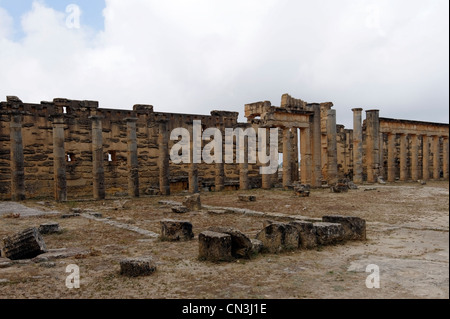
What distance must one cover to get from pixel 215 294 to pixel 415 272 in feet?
9.83

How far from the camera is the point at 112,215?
46.2 feet

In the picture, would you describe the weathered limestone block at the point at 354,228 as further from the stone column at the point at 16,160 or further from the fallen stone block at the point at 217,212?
the stone column at the point at 16,160

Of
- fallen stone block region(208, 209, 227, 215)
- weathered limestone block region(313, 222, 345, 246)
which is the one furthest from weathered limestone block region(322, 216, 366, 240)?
fallen stone block region(208, 209, 227, 215)

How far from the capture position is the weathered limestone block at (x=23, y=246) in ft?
25.3

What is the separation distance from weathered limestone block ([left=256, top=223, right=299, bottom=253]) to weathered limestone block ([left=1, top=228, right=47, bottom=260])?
423 cm

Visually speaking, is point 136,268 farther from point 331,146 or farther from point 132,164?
point 331,146

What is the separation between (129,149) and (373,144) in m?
19.2

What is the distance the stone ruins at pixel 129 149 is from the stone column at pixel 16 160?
0.14 ft

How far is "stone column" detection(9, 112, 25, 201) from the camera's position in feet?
63.2

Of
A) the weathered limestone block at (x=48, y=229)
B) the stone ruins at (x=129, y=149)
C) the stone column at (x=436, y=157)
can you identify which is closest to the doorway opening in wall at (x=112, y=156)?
the stone ruins at (x=129, y=149)

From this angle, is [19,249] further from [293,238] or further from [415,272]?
[415,272]

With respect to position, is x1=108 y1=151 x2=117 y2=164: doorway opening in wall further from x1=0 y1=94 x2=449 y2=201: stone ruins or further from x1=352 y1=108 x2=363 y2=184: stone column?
x1=352 y1=108 x2=363 y2=184: stone column

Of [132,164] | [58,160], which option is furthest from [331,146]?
[58,160]

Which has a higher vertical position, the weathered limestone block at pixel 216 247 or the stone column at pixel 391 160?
the stone column at pixel 391 160
